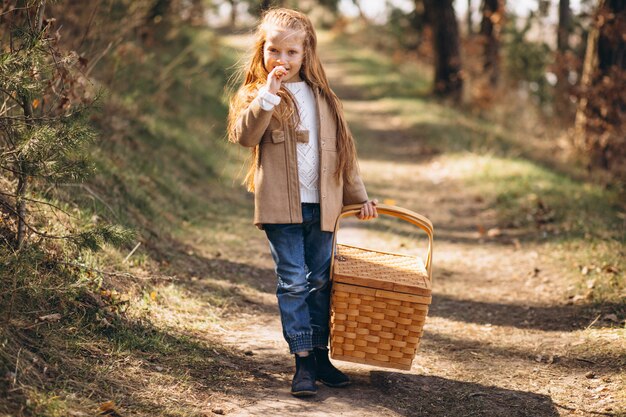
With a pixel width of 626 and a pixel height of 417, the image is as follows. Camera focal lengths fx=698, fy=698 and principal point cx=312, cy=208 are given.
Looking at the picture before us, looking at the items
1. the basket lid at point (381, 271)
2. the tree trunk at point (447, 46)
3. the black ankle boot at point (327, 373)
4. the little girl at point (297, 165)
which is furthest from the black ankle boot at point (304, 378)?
the tree trunk at point (447, 46)

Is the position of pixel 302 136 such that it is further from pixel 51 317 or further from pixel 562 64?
pixel 562 64

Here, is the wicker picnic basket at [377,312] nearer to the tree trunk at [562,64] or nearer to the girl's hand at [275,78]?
the girl's hand at [275,78]

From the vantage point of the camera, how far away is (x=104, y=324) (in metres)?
3.87

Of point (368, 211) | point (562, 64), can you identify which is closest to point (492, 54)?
Result: point (562, 64)

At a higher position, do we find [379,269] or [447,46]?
[447,46]

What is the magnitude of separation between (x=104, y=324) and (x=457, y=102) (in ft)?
40.6

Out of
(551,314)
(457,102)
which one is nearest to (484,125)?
(457,102)

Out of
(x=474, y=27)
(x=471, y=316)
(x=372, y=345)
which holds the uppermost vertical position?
(x=474, y=27)

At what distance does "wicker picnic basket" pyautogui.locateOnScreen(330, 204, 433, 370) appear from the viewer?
12.0 ft

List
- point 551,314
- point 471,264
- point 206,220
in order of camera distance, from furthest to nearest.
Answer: point 206,220 → point 471,264 → point 551,314

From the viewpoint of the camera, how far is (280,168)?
3.63 m

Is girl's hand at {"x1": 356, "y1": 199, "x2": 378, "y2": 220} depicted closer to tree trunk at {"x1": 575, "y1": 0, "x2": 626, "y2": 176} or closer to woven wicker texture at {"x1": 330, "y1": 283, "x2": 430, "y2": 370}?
woven wicker texture at {"x1": 330, "y1": 283, "x2": 430, "y2": 370}

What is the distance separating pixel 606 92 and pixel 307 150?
6.49 m

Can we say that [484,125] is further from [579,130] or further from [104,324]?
[104,324]
